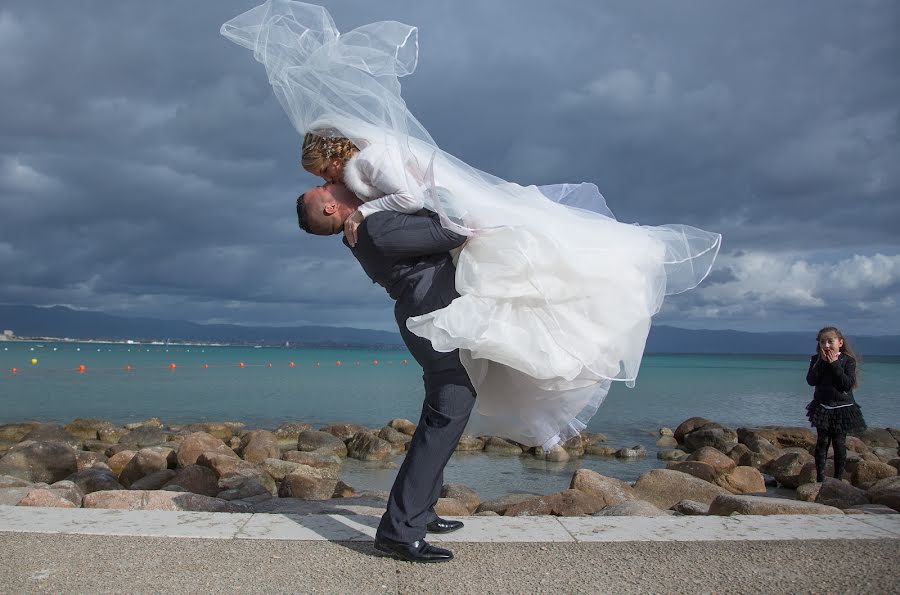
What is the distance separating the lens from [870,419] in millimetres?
25766

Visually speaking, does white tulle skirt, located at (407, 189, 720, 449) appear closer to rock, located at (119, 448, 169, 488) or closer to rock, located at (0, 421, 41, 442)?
rock, located at (119, 448, 169, 488)

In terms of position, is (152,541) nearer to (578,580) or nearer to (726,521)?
(578,580)

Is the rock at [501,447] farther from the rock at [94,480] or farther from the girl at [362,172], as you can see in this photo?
the girl at [362,172]

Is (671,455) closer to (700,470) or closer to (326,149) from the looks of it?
(700,470)

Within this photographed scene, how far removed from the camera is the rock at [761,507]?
5566 millimetres

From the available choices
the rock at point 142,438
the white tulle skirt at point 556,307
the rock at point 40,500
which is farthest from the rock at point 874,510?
the rock at point 142,438

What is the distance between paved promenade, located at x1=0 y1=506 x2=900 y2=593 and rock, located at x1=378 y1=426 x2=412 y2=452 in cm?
1178

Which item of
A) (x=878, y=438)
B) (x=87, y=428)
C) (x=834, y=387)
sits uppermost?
(x=834, y=387)

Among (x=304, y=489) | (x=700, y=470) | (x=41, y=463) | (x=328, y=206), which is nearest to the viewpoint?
(x=328, y=206)

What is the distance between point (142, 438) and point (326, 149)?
1435cm

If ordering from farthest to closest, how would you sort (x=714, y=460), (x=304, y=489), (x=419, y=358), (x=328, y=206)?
1. (x=714, y=460)
2. (x=304, y=489)
3. (x=419, y=358)
4. (x=328, y=206)

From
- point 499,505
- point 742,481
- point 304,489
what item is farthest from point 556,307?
point 742,481

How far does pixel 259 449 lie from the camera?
13477mm

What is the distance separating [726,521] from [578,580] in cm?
165
